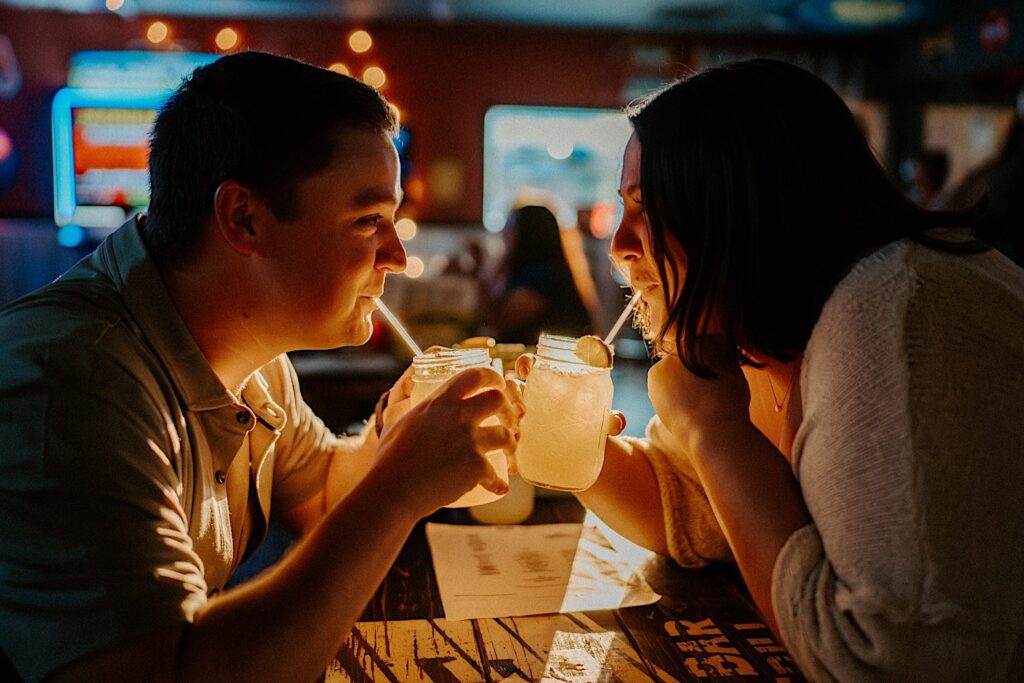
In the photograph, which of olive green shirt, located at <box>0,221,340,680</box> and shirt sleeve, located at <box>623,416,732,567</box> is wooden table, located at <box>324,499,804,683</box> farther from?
olive green shirt, located at <box>0,221,340,680</box>

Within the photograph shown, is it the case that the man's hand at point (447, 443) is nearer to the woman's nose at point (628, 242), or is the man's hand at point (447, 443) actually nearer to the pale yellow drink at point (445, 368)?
the pale yellow drink at point (445, 368)

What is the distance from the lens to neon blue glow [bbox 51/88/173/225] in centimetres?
662

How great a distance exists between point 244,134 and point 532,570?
0.90 m

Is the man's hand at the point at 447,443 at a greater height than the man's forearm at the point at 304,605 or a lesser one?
greater

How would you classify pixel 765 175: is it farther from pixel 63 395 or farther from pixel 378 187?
pixel 63 395

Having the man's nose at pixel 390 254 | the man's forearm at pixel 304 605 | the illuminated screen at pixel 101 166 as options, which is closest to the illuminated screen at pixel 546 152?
the illuminated screen at pixel 101 166

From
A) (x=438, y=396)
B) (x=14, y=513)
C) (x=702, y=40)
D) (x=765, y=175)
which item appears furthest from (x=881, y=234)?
(x=702, y=40)

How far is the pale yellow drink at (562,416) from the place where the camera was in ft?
4.65

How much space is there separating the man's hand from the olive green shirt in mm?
279

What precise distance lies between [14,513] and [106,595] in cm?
15

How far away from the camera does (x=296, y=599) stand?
0.96m

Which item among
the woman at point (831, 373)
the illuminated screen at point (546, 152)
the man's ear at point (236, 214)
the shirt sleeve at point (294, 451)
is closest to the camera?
the woman at point (831, 373)

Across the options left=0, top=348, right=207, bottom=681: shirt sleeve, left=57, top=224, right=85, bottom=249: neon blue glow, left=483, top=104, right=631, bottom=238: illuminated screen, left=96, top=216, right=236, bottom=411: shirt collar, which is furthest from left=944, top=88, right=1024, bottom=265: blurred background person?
left=57, top=224, right=85, bottom=249: neon blue glow

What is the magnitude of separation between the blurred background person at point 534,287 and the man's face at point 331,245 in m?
2.96
